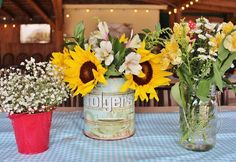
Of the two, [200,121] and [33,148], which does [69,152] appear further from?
[200,121]

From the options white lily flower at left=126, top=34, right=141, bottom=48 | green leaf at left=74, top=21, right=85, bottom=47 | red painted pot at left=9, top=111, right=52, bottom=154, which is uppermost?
green leaf at left=74, top=21, right=85, bottom=47

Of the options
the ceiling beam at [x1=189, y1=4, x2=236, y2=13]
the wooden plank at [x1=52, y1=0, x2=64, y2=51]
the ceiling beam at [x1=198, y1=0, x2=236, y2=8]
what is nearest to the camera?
the wooden plank at [x1=52, y1=0, x2=64, y2=51]

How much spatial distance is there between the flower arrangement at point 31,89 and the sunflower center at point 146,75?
0.82 feet

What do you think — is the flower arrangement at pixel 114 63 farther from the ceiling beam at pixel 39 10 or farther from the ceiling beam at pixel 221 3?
the ceiling beam at pixel 221 3

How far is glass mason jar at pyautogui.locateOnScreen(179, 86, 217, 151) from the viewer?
1.18m

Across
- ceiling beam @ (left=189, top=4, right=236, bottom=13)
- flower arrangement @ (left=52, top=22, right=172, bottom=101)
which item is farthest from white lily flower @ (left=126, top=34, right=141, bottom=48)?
ceiling beam @ (left=189, top=4, right=236, bottom=13)

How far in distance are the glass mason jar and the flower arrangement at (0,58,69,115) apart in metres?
0.42

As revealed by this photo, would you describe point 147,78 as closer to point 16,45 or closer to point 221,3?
point 221,3

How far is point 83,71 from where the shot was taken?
47.5 inches

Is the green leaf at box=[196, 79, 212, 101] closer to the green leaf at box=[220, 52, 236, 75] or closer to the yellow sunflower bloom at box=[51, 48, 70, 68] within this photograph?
the green leaf at box=[220, 52, 236, 75]

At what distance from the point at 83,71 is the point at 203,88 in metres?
0.40

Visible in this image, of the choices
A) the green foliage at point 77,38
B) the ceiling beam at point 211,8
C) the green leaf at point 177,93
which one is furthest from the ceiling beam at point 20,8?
the green leaf at point 177,93

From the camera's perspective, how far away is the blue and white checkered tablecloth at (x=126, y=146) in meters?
1.13

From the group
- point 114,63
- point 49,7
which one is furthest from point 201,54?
point 49,7
